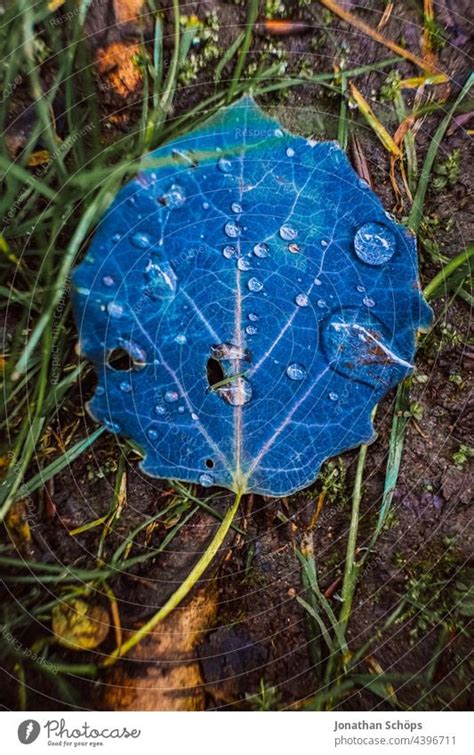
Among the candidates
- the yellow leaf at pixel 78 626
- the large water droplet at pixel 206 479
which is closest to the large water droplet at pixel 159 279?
the large water droplet at pixel 206 479

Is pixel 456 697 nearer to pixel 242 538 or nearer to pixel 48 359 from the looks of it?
pixel 242 538

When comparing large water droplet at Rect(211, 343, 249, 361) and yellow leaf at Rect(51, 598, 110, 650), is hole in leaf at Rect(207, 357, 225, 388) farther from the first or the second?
yellow leaf at Rect(51, 598, 110, 650)

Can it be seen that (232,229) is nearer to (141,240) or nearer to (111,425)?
(141,240)
